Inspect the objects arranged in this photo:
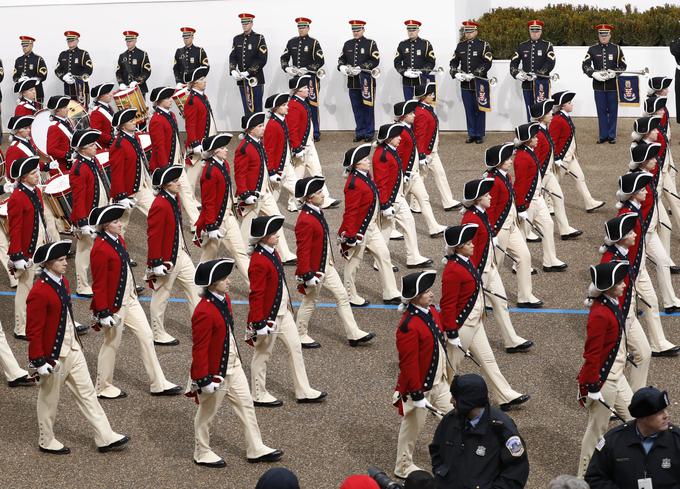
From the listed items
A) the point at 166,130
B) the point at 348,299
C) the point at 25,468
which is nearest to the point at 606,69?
the point at 166,130

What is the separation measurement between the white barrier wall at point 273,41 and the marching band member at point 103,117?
449 centimetres

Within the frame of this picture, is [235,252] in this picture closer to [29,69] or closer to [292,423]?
[292,423]

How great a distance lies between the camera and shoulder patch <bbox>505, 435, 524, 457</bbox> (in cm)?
776

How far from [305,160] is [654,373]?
22.0ft

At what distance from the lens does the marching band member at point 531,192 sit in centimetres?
1431

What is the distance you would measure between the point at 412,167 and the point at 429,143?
113 cm

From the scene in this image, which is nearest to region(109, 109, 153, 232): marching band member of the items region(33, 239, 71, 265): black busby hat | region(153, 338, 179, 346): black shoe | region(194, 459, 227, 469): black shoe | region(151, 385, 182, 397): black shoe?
region(153, 338, 179, 346): black shoe

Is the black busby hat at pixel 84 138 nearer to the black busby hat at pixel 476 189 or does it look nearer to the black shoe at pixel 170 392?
the black shoe at pixel 170 392

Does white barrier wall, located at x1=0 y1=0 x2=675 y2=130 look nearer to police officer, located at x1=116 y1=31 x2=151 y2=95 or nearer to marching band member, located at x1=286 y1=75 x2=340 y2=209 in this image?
police officer, located at x1=116 y1=31 x2=151 y2=95

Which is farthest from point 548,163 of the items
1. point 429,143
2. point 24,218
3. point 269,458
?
point 269,458

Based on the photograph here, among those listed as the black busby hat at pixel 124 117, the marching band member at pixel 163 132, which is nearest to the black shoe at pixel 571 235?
the marching band member at pixel 163 132

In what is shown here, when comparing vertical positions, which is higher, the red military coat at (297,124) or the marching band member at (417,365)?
the red military coat at (297,124)

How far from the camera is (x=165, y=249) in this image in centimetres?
1251

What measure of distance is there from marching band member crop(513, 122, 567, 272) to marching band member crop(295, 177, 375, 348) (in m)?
2.76
